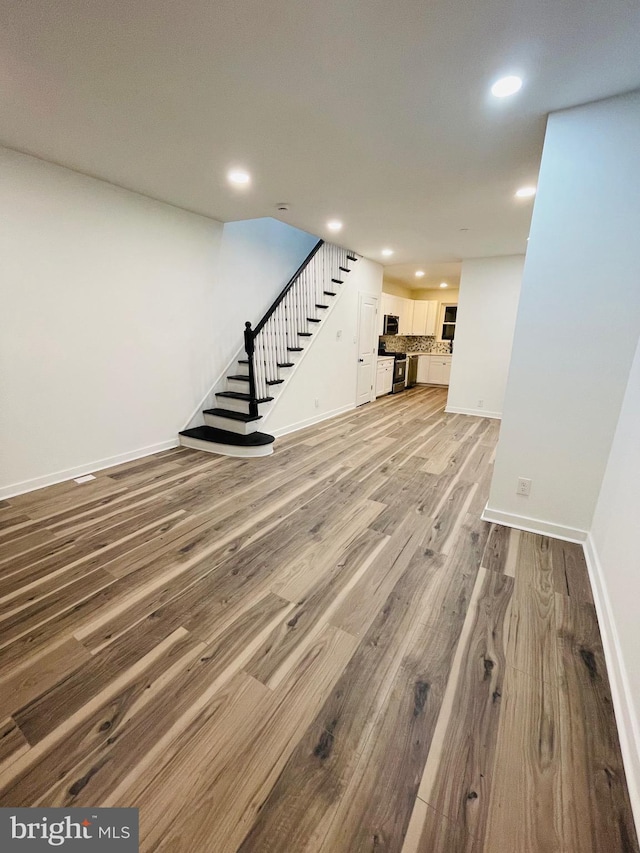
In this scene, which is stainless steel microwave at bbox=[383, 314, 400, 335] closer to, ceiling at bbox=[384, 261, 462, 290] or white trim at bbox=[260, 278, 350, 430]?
ceiling at bbox=[384, 261, 462, 290]

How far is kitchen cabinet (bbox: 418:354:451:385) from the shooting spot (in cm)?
916

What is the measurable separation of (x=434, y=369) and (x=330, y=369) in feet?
15.4

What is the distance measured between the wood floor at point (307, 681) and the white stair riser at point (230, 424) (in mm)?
1549

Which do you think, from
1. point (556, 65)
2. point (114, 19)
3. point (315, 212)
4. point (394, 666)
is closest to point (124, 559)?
point (394, 666)

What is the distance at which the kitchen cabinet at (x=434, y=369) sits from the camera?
361 inches

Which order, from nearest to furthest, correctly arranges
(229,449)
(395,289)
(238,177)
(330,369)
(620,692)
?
(620,692)
(238,177)
(229,449)
(330,369)
(395,289)

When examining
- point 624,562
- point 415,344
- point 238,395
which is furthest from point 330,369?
point 415,344

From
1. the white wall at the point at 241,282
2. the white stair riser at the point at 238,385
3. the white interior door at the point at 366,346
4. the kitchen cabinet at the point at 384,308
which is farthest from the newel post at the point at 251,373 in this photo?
the kitchen cabinet at the point at 384,308

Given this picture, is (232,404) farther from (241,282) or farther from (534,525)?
→ (534,525)

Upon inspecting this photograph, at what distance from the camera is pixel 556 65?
1.61m

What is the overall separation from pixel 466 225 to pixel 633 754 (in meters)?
4.50

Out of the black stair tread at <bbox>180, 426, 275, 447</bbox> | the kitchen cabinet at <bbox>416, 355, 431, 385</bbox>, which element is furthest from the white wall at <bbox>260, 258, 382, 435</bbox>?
the kitchen cabinet at <bbox>416, 355, 431, 385</bbox>

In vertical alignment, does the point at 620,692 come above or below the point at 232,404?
below

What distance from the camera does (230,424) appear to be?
427cm
